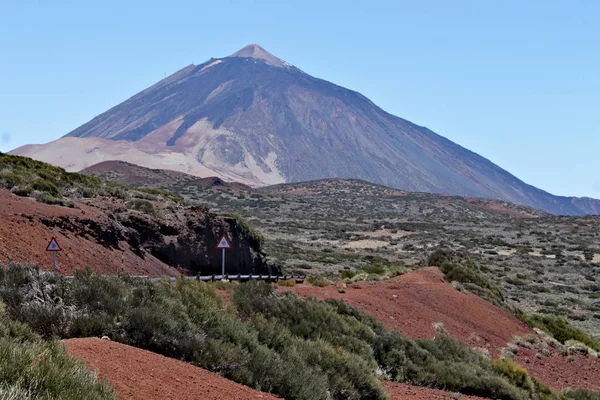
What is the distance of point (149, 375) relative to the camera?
721 centimetres

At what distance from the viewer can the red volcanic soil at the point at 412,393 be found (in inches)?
440

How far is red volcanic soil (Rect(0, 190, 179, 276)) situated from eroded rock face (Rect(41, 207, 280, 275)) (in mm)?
344

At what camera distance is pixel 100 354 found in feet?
24.0

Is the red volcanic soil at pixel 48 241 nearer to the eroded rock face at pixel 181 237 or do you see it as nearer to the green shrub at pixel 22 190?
the eroded rock face at pixel 181 237

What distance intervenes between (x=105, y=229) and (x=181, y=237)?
4066 millimetres

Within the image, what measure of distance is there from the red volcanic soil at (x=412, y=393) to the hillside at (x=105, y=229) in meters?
8.69

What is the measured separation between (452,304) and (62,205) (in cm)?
1304

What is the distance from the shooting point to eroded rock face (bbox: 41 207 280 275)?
19.7 meters

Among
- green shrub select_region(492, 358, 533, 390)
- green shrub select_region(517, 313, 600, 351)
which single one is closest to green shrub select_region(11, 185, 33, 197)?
green shrub select_region(492, 358, 533, 390)

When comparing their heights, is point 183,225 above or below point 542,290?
above

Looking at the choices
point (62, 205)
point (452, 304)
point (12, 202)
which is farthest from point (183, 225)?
point (452, 304)

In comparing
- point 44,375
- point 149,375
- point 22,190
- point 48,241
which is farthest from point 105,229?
point 44,375

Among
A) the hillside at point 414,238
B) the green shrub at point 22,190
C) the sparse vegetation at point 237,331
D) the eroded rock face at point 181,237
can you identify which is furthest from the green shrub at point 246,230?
the sparse vegetation at point 237,331

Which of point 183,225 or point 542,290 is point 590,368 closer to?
point 183,225
